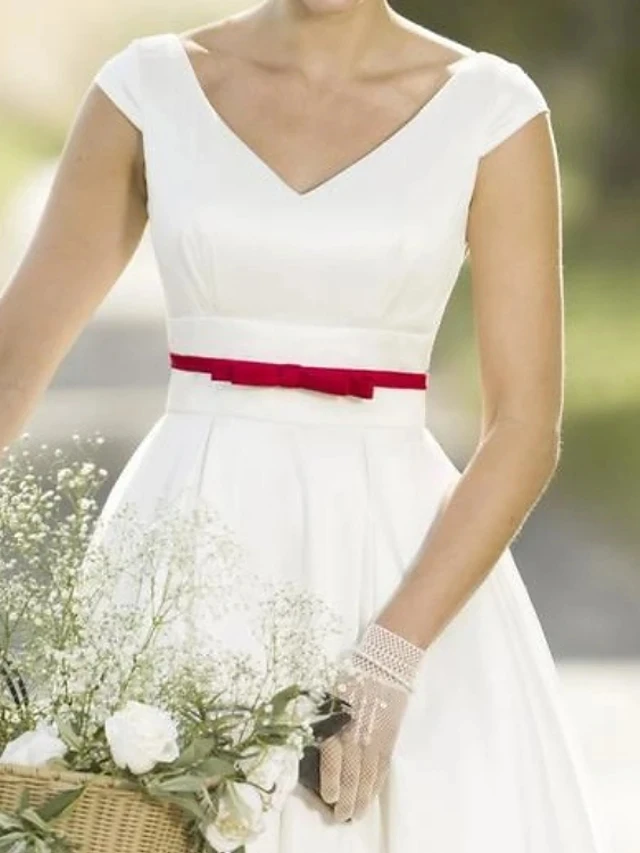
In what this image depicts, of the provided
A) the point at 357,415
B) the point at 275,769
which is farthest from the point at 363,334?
the point at 275,769

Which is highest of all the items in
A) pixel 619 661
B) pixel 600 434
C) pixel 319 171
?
pixel 319 171

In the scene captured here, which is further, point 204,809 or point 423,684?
point 423,684

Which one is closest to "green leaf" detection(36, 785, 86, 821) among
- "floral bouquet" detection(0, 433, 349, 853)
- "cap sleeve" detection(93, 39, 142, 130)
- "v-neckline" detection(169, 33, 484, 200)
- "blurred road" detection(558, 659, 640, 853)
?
"floral bouquet" detection(0, 433, 349, 853)

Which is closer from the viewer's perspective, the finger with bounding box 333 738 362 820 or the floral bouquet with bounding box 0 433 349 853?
the floral bouquet with bounding box 0 433 349 853

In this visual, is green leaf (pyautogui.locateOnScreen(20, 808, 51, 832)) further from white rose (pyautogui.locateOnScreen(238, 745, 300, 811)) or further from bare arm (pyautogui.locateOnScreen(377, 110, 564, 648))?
bare arm (pyautogui.locateOnScreen(377, 110, 564, 648))

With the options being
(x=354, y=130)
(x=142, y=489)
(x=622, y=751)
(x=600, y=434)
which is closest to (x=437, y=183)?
(x=354, y=130)

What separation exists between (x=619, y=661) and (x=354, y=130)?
6.17 m

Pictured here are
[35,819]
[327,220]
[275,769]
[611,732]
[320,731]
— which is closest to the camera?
[35,819]

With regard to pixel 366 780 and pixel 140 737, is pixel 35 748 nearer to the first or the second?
pixel 140 737

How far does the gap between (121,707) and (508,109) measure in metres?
0.92

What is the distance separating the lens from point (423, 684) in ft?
10.9

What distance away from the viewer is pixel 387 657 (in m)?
3.22

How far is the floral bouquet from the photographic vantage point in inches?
110

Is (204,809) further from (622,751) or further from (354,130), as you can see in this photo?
(622,751)
